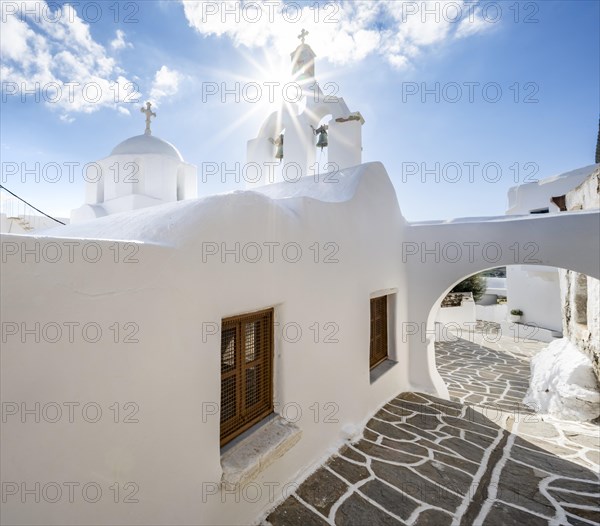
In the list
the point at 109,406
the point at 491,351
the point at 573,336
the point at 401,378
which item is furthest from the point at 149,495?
the point at 491,351

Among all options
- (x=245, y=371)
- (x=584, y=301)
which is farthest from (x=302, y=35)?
(x=584, y=301)

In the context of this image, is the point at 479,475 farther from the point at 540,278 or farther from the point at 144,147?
the point at 540,278

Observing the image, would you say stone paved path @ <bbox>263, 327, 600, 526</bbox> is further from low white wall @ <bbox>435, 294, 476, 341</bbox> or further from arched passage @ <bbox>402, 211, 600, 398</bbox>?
low white wall @ <bbox>435, 294, 476, 341</bbox>

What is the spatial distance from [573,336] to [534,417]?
348 centimetres

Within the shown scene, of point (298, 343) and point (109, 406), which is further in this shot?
point (298, 343)

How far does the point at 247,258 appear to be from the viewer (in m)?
2.60

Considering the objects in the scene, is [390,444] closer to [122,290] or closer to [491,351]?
[122,290]

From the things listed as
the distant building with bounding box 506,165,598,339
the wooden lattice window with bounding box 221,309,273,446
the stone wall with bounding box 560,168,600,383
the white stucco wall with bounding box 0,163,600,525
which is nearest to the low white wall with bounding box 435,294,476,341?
the distant building with bounding box 506,165,598,339

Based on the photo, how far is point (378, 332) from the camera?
556cm

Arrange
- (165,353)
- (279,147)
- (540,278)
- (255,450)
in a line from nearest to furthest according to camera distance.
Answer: (165,353), (255,450), (279,147), (540,278)

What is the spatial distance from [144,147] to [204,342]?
482 inches

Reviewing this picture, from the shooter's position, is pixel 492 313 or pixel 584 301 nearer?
pixel 584 301

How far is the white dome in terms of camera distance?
11.8 metres

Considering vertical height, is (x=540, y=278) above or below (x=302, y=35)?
below
